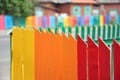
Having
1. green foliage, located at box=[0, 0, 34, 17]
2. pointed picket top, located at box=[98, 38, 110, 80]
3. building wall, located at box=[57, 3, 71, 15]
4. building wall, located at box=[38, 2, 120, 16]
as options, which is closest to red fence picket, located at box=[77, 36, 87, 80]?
pointed picket top, located at box=[98, 38, 110, 80]

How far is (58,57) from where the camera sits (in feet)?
19.5

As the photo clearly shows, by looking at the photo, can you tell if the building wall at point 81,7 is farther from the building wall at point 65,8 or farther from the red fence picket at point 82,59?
the red fence picket at point 82,59

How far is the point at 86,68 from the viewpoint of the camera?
5156 millimetres

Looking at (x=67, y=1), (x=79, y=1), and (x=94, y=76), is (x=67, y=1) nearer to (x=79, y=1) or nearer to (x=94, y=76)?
(x=79, y=1)

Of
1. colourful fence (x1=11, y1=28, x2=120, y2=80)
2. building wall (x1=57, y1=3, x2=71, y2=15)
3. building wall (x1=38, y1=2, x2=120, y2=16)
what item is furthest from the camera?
building wall (x1=57, y1=3, x2=71, y2=15)

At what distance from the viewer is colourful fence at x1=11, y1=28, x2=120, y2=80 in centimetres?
482

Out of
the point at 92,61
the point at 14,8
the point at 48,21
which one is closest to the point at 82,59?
the point at 92,61

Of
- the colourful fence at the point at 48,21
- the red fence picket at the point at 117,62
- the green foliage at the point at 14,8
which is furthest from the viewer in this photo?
the green foliage at the point at 14,8

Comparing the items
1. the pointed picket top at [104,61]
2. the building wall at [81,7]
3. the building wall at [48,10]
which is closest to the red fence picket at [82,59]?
the pointed picket top at [104,61]

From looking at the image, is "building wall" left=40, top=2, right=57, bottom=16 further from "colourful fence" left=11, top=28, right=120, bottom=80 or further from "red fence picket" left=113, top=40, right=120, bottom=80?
"red fence picket" left=113, top=40, right=120, bottom=80

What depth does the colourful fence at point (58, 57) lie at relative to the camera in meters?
4.82

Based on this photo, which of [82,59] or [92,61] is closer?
[92,61]

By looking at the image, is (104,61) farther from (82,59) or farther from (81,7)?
(81,7)

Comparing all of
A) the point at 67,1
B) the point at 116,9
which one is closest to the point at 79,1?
the point at 67,1
